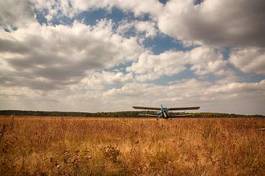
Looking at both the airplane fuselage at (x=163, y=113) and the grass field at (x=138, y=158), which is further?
the airplane fuselage at (x=163, y=113)

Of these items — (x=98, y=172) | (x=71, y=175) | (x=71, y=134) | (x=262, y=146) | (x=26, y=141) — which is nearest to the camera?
(x=71, y=175)

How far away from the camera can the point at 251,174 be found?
5.59m

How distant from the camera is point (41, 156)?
653 centimetres

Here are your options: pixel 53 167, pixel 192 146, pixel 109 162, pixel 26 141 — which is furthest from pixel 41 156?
pixel 192 146

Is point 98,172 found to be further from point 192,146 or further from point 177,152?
point 192,146

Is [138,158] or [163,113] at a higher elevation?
[163,113]

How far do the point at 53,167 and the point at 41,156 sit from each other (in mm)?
1042

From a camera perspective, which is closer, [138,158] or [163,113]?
[138,158]

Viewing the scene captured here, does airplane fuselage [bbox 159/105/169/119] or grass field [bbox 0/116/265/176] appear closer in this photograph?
grass field [bbox 0/116/265/176]

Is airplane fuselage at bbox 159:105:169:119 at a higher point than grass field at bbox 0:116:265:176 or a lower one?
higher

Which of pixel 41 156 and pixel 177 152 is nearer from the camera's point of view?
pixel 41 156

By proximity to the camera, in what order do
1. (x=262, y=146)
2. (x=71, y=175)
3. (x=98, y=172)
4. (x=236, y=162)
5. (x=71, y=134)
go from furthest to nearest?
(x=71, y=134), (x=262, y=146), (x=236, y=162), (x=98, y=172), (x=71, y=175)

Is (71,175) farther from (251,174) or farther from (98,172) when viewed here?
(251,174)

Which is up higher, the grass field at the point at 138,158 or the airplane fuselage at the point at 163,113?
the airplane fuselage at the point at 163,113
